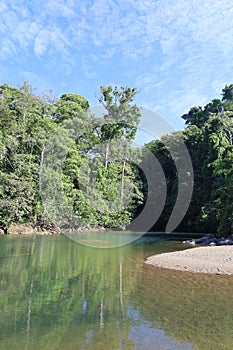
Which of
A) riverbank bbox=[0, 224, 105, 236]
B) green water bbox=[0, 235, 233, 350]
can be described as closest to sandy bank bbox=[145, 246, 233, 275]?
green water bbox=[0, 235, 233, 350]

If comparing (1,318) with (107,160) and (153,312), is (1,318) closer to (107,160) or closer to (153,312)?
(153,312)

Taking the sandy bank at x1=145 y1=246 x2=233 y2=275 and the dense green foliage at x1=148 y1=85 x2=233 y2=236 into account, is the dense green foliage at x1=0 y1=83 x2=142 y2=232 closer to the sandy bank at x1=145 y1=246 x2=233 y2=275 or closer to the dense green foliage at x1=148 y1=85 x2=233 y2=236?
the dense green foliage at x1=148 y1=85 x2=233 y2=236

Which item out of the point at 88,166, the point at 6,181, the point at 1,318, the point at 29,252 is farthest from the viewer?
the point at 88,166

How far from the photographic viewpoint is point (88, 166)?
109ft

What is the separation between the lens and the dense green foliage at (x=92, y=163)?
27.3 m

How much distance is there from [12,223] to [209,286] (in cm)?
2017

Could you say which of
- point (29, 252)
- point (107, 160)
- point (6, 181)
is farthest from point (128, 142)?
point (29, 252)

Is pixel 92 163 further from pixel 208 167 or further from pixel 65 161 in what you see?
pixel 208 167

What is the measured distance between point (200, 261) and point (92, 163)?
21.8 meters

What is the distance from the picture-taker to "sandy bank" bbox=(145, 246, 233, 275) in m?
12.3

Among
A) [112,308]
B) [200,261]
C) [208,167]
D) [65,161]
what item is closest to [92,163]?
[65,161]

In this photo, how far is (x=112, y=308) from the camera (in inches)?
294

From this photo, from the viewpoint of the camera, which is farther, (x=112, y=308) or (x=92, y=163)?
(x=92, y=163)

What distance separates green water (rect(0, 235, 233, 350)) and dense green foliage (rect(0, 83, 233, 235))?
46.4 ft
